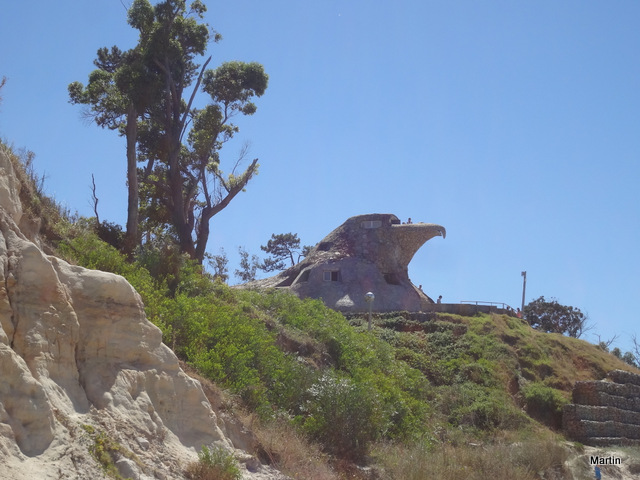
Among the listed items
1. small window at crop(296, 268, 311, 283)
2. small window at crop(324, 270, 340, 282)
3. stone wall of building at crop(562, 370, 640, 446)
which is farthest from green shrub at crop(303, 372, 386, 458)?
small window at crop(296, 268, 311, 283)

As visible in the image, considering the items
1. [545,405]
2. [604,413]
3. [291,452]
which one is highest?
[545,405]

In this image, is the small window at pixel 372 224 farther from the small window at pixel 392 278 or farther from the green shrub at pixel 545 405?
the green shrub at pixel 545 405

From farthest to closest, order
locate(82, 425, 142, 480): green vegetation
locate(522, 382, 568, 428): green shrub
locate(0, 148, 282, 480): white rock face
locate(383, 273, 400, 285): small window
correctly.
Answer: locate(383, 273, 400, 285): small window, locate(522, 382, 568, 428): green shrub, locate(82, 425, 142, 480): green vegetation, locate(0, 148, 282, 480): white rock face

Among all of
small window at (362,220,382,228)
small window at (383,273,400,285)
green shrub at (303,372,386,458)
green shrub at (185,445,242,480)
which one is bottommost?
green shrub at (185,445,242,480)

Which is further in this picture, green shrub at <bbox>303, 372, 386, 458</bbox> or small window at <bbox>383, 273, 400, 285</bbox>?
small window at <bbox>383, 273, 400, 285</bbox>

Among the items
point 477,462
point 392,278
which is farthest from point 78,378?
point 392,278

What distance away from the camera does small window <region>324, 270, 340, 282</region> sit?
39.7 meters

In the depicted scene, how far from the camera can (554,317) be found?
56031mm

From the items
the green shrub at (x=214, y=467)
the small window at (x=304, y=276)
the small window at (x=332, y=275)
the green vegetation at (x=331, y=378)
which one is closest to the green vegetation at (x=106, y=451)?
the green vegetation at (x=331, y=378)

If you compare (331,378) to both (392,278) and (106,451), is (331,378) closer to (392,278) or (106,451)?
(106,451)

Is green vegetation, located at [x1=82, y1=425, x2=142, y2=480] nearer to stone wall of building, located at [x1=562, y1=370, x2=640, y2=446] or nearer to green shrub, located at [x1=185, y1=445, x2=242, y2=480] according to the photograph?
green shrub, located at [x1=185, y1=445, x2=242, y2=480]

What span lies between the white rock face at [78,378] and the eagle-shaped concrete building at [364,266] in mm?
27067

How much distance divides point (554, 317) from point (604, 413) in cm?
3006

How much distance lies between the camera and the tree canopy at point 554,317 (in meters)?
55.1
